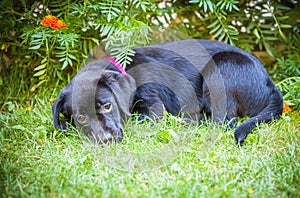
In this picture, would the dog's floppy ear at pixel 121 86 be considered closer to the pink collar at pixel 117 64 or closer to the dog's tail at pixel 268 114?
the pink collar at pixel 117 64

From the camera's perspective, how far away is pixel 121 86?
11.5ft

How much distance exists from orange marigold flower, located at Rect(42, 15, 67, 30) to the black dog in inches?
25.1

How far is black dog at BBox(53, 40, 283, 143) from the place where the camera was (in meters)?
3.36

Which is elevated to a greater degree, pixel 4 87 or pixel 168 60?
pixel 168 60

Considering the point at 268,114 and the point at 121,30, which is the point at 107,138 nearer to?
the point at 121,30

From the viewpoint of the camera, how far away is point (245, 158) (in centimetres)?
293

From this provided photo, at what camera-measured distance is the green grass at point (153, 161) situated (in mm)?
2535

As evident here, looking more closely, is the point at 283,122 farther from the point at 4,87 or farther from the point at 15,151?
the point at 4,87

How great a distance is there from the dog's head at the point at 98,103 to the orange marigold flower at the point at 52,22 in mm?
817

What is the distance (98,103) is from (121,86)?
0.89 feet

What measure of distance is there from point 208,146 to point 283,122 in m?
0.82

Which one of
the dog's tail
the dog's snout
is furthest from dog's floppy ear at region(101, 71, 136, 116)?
the dog's tail

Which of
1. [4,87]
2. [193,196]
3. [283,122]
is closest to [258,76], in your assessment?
[283,122]

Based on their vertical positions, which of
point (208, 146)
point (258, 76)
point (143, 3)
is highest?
point (143, 3)
